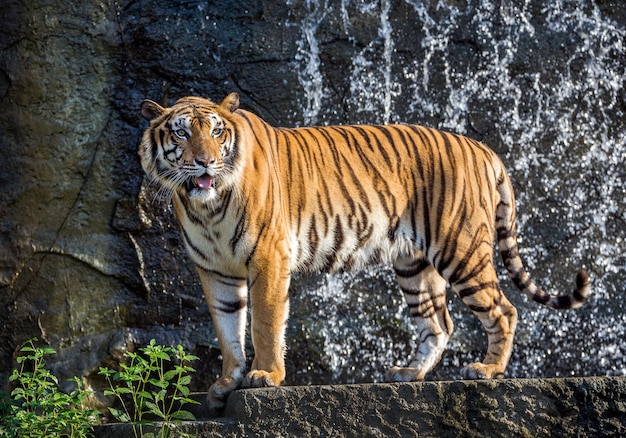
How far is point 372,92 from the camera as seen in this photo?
6.52 metres

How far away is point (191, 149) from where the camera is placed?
3.98 meters

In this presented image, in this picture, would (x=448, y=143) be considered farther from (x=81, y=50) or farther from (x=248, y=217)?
(x=81, y=50)

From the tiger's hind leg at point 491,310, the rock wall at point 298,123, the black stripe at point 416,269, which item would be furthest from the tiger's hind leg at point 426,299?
the rock wall at point 298,123

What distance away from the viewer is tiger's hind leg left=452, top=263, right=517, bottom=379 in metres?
4.34

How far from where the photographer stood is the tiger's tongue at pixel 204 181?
396cm

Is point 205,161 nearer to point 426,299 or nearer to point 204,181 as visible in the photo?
point 204,181

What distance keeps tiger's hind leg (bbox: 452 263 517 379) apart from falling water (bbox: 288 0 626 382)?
5.71 ft

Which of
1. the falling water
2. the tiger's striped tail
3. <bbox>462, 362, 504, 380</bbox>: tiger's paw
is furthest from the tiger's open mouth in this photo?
the falling water

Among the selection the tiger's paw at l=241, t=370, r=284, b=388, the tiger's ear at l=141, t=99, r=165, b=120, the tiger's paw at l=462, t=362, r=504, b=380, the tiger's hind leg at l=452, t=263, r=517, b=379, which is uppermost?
the tiger's ear at l=141, t=99, r=165, b=120

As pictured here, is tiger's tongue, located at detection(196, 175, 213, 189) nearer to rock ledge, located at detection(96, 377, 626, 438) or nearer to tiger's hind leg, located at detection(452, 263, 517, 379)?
rock ledge, located at detection(96, 377, 626, 438)

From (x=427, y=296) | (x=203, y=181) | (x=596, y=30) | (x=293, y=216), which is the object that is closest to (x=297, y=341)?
(x=427, y=296)

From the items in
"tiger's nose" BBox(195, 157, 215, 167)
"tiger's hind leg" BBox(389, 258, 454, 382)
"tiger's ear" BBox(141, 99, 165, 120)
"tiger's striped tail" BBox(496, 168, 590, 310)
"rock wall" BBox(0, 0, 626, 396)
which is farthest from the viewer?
"rock wall" BBox(0, 0, 626, 396)

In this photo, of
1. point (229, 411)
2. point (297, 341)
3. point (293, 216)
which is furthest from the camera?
point (297, 341)

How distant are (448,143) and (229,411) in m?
1.74
